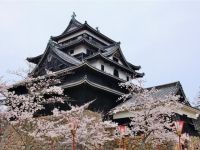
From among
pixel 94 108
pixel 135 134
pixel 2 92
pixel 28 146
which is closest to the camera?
pixel 28 146

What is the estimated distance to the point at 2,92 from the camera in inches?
713

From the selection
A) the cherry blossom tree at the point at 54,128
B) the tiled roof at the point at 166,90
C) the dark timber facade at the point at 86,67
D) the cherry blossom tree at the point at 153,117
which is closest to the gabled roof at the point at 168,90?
the tiled roof at the point at 166,90

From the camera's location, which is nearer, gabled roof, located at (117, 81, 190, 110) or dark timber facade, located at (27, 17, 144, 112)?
dark timber facade, located at (27, 17, 144, 112)

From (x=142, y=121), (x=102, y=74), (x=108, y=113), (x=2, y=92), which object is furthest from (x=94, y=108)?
(x=2, y=92)

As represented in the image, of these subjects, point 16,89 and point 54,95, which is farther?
point 16,89

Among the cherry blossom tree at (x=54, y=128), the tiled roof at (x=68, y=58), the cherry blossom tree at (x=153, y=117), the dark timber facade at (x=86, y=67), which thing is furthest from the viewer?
the tiled roof at (x=68, y=58)

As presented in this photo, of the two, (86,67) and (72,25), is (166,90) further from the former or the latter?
(72,25)

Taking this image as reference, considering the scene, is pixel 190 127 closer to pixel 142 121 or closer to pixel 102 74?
pixel 102 74

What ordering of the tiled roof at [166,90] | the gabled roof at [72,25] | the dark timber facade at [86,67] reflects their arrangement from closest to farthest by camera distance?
the dark timber facade at [86,67] → the tiled roof at [166,90] → the gabled roof at [72,25]

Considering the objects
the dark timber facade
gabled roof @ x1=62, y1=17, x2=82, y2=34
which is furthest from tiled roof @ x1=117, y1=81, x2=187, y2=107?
gabled roof @ x1=62, y1=17, x2=82, y2=34

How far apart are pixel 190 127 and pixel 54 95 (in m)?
11.5

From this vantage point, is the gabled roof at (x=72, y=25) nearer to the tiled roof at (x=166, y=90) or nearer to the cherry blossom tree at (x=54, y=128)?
the tiled roof at (x=166, y=90)

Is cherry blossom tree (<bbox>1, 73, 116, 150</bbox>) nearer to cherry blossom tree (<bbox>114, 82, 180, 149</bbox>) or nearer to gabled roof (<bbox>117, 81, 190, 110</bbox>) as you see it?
cherry blossom tree (<bbox>114, 82, 180, 149</bbox>)

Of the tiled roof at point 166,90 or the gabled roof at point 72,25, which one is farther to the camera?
the gabled roof at point 72,25
